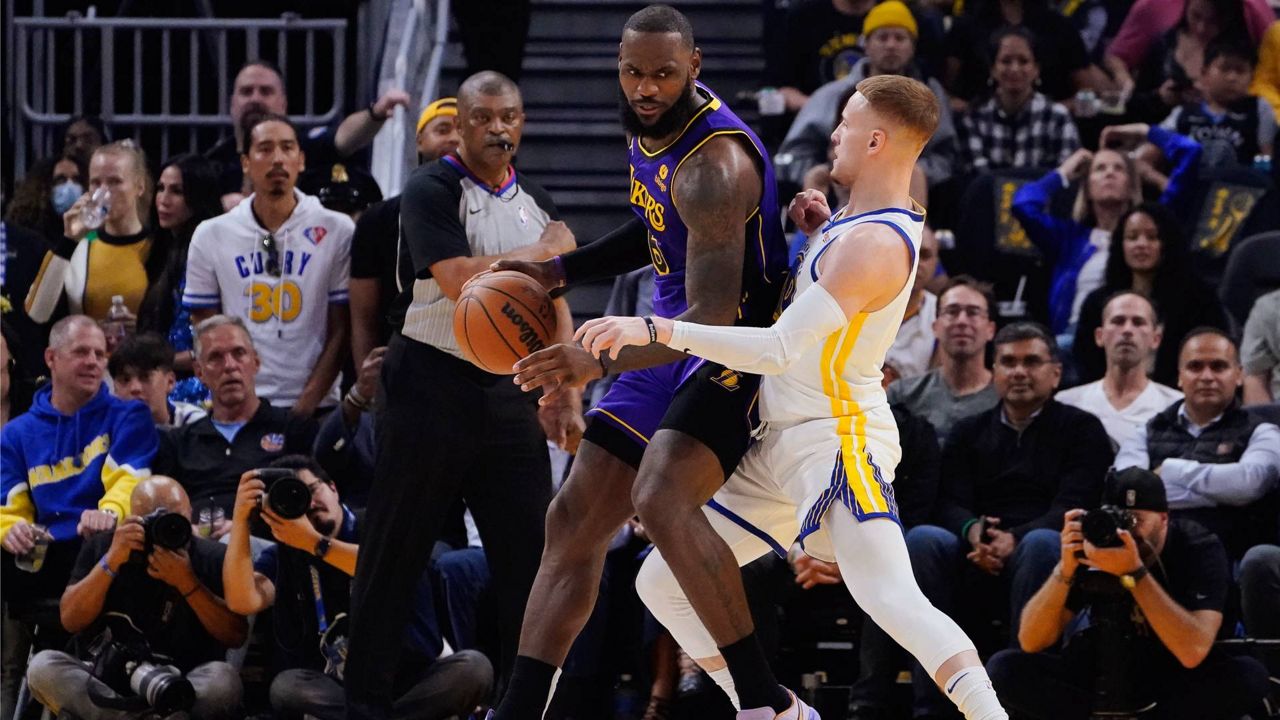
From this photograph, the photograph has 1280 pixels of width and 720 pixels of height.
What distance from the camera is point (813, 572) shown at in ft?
24.3

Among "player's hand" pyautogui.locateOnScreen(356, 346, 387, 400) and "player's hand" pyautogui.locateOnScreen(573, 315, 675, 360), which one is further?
"player's hand" pyautogui.locateOnScreen(356, 346, 387, 400)

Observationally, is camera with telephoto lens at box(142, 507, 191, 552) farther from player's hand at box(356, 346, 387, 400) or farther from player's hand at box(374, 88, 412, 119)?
player's hand at box(374, 88, 412, 119)

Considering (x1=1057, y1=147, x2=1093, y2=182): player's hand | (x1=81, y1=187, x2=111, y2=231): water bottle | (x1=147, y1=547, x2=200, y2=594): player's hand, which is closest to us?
(x1=147, y1=547, x2=200, y2=594): player's hand

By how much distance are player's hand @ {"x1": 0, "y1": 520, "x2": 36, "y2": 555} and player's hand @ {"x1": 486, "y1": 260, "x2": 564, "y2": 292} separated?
9.96 feet

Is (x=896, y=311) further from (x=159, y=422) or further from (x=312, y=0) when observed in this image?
(x=312, y=0)

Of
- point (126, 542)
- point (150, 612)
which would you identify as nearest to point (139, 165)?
point (126, 542)

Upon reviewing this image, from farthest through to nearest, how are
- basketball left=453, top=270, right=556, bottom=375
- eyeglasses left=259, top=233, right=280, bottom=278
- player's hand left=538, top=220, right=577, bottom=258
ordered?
eyeglasses left=259, top=233, right=280, bottom=278
player's hand left=538, top=220, right=577, bottom=258
basketball left=453, top=270, right=556, bottom=375

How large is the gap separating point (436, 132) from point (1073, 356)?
10.5 feet

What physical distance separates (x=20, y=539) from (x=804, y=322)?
4047mm

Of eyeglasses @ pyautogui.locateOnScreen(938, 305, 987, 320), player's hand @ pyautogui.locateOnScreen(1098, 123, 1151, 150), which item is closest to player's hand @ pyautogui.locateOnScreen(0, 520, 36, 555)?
eyeglasses @ pyautogui.locateOnScreen(938, 305, 987, 320)

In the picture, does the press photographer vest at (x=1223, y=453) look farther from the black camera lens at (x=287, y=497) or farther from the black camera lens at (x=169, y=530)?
the black camera lens at (x=169, y=530)

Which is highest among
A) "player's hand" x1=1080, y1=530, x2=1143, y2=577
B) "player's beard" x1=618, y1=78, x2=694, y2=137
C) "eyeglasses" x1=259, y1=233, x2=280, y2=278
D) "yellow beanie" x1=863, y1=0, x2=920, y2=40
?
"yellow beanie" x1=863, y1=0, x2=920, y2=40

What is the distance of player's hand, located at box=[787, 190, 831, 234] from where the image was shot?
539 centimetres

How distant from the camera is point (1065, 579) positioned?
22.1ft
